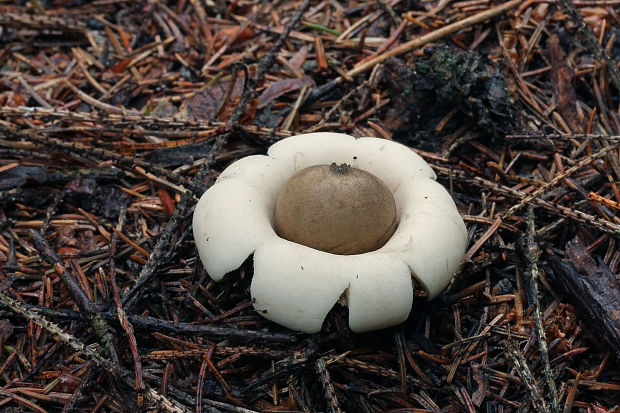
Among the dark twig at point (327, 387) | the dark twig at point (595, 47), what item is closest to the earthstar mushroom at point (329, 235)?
the dark twig at point (327, 387)

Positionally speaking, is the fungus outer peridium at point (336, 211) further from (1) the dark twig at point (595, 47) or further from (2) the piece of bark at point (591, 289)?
(1) the dark twig at point (595, 47)

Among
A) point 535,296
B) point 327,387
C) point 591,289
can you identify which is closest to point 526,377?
point 535,296

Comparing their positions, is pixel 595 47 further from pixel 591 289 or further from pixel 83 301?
pixel 83 301

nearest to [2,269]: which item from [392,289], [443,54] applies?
[392,289]

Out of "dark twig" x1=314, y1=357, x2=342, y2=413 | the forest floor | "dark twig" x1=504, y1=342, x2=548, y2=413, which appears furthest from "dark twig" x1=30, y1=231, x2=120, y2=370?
"dark twig" x1=504, y1=342, x2=548, y2=413

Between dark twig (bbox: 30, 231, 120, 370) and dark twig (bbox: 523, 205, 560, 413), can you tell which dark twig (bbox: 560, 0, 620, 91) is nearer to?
dark twig (bbox: 523, 205, 560, 413)

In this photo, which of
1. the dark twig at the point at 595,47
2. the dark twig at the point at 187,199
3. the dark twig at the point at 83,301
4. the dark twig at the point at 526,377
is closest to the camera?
the dark twig at the point at 526,377

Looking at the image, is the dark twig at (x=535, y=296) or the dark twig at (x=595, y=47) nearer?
the dark twig at (x=535, y=296)

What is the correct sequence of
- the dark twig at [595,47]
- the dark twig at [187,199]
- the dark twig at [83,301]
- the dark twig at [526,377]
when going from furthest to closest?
1. the dark twig at [595,47]
2. the dark twig at [187,199]
3. the dark twig at [83,301]
4. the dark twig at [526,377]
